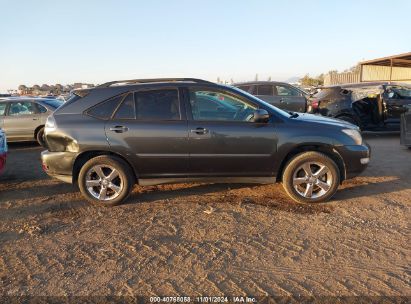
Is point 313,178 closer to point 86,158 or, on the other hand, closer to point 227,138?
point 227,138

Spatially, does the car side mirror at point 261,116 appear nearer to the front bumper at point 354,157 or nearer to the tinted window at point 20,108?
the front bumper at point 354,157

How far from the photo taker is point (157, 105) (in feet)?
15.1

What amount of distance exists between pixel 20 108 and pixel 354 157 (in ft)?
28.5

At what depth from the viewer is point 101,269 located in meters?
3.14

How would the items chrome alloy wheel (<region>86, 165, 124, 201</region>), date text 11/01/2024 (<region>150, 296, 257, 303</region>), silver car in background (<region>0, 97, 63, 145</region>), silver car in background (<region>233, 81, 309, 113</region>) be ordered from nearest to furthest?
date text 11/01/2024 (<region>150, 296, 257, 303</region>) < chrome alloy wheel (<region>86, 165, 124, 201</region>) < silver car in background (<region>0, 97, 63, 145</region>) < silver car in background (<region>233, 81, 309, 113</region>)

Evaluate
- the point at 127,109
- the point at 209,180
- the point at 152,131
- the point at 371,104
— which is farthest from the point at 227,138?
the point at 371,104

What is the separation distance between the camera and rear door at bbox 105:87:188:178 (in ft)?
14.8

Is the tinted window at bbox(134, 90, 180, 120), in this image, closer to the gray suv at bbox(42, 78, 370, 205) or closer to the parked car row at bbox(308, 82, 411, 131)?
the gray suv at bbox(42, 78, 370, 205)

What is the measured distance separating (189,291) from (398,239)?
229 cm

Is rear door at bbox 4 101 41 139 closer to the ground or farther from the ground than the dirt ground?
farther from the ground

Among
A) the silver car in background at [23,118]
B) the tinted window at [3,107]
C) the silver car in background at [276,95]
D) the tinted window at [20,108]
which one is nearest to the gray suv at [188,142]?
the silver car in background at [23,118]

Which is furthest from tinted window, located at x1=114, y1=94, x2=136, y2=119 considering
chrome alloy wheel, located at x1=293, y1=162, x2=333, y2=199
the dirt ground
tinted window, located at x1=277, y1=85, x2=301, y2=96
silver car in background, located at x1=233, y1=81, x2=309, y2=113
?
tinted window, located at x1=277, y1=85, x2=301, y2=96

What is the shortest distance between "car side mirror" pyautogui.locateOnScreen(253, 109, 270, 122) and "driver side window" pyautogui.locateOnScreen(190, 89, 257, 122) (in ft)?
0.37

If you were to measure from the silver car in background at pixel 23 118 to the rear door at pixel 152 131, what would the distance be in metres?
5.73
